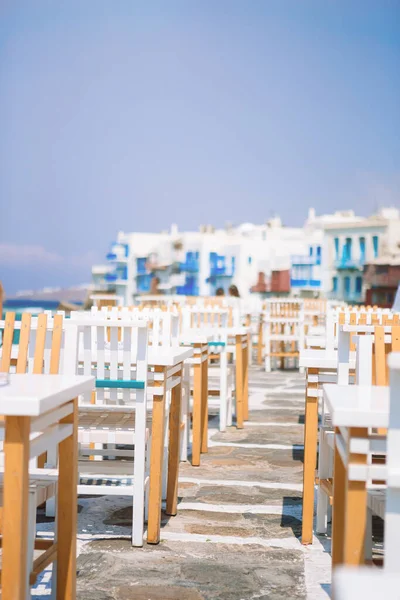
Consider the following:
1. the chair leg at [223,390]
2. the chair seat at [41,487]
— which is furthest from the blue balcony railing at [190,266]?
the chair seat at [41,487]

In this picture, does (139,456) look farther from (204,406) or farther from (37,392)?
(204,406)

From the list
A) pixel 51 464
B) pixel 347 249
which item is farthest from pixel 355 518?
pixel 347 249

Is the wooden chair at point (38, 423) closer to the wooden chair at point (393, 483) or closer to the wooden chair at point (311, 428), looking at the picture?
the wooden chair at point (393, 483)

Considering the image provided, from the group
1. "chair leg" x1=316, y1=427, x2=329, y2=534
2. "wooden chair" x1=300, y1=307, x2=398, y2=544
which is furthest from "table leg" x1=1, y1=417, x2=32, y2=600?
"chair leg" x1=316, y1=427, x2=329, y2=534

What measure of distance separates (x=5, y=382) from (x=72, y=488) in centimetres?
58

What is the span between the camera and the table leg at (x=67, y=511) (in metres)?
3.06

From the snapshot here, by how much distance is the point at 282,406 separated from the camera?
1041 cm

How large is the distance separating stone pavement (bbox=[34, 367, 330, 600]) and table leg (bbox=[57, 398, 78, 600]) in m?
0.42

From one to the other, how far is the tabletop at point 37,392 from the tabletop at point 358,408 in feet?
2.68

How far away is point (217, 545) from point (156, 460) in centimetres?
53

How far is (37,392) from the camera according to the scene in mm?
2572

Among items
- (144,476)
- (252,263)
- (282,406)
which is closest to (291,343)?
(282,406)

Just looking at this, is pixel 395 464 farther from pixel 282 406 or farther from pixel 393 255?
pixel 393 255

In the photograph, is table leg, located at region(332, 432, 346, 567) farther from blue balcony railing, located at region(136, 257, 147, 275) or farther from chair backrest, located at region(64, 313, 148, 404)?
blue balcony railing, located at region(136, 257, 147, 275)
